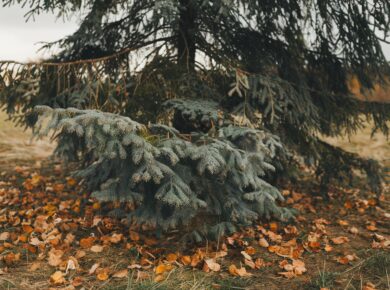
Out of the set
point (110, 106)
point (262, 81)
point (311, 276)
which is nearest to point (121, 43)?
point (110, 106)

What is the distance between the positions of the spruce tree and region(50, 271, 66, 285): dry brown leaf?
78 centimetres

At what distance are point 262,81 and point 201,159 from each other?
1609mm

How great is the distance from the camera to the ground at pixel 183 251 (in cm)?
367

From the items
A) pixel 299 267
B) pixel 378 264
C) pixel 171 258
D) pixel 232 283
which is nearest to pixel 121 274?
pixel 171 258

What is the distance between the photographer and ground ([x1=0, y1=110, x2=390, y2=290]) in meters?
3.67

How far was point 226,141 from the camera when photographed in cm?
366

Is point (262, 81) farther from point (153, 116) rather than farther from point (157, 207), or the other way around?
point (157, 207)

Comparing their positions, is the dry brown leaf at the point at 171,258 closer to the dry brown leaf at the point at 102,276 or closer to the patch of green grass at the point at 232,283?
the patch of green grass at the point at 232,283

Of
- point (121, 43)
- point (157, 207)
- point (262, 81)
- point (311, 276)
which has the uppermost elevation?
point (121, 43)

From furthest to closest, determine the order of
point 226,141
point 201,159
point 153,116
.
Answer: point 153,116, point 226,141, point 201,159

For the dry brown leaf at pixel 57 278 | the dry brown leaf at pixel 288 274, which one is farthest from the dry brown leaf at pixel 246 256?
the dry brown leaf at pixel 57 278

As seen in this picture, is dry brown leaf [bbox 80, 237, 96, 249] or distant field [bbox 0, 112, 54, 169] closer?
dry brown leaf [bbox 80, 237, 96, 249]

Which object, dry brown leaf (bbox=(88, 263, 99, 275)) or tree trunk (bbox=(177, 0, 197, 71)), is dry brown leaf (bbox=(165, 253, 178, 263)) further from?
tree trunk (bbox=(177, 0, 197, 71))

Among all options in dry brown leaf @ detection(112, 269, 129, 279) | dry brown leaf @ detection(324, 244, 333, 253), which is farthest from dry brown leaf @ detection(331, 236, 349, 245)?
dry brown leaf @ detection(112, 269, 129, 279)
